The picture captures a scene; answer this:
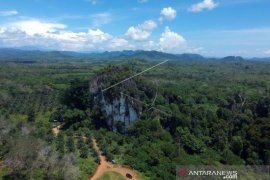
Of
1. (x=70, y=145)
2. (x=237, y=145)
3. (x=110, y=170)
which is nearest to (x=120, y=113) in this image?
(x=70, y=145)

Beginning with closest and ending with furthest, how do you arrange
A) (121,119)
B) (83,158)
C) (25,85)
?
(83,158) < (121,119) < (25,85)

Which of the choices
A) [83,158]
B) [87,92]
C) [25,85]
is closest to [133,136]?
[83,158]

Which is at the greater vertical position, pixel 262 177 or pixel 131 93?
pixel 131 93

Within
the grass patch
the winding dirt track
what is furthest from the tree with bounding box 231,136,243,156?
the grass patch

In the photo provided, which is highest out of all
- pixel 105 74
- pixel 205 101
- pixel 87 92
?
pixel 105 74

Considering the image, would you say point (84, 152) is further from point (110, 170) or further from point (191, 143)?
point (191, 143)

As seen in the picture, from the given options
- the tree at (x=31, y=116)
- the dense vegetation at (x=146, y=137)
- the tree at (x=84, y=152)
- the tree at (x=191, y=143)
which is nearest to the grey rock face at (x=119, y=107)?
the dense vegetation at (x=146, y=137)

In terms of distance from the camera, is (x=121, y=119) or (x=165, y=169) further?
(x=121, y=119)

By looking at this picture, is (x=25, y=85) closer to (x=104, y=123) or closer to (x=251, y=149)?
(x=104, y=123)

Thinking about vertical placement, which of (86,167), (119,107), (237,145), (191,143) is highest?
(119,107)

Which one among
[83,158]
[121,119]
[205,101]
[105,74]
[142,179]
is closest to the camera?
[142,179]

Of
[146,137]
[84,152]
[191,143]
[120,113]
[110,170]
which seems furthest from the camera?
[120,113]
